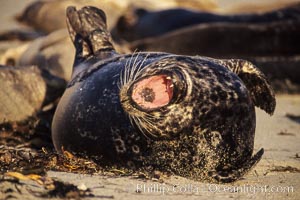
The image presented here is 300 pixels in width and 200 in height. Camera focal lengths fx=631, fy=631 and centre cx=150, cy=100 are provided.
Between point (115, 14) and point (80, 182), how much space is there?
385 inches

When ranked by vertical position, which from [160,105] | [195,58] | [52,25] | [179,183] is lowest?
[179,183]

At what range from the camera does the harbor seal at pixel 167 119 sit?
350 cm

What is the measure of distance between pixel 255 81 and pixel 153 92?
1.24 m

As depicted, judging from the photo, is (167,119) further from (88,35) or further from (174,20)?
(174,20)

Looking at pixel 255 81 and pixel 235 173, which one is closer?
pixel 235 173

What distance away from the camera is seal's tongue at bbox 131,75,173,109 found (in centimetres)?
343

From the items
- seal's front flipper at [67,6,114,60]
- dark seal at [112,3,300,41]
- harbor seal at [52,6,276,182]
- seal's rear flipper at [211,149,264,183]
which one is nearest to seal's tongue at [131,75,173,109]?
harbor seal at [52,6,276,182]

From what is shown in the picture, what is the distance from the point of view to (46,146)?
479cm

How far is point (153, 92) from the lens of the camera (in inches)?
136

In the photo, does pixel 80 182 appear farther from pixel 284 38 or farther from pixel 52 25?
pixel 52 25

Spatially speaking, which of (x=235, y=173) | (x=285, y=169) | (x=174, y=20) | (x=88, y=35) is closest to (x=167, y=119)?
(x=235, y=173)

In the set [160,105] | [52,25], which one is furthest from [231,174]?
[52,25]

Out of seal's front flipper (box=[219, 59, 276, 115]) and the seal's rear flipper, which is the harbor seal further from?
seal's front flipper (box=[219, 59, 276, 115])

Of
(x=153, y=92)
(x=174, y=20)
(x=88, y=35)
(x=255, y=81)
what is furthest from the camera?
(x=174, y=20)
